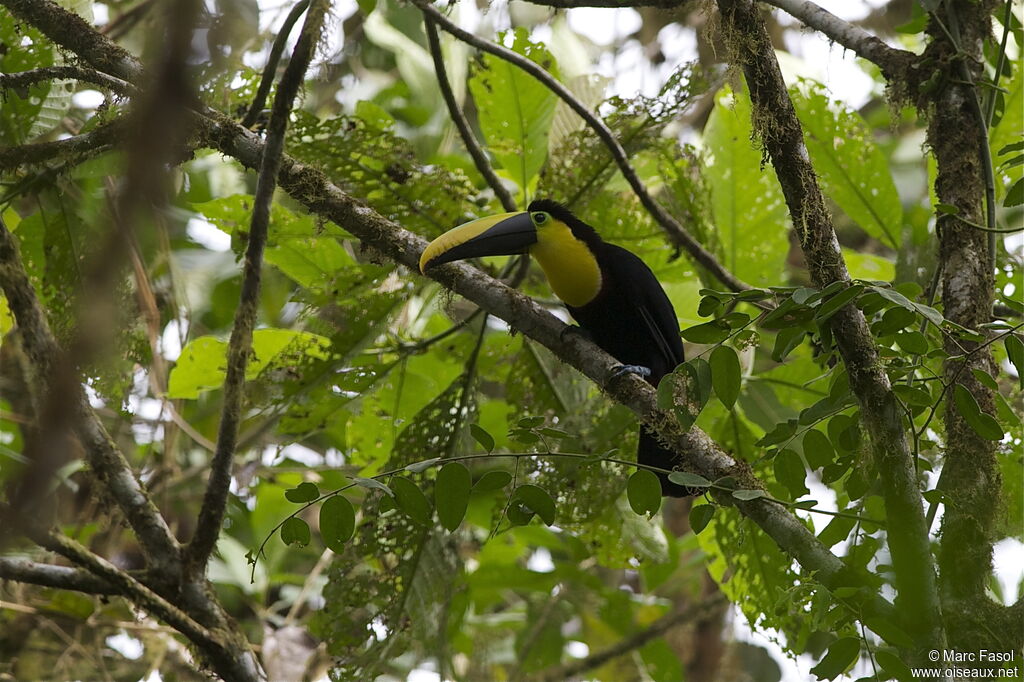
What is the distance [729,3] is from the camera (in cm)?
211

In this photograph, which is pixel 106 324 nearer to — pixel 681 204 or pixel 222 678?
pixel 222 678

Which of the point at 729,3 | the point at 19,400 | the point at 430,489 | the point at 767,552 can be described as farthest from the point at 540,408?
the point at 19,400

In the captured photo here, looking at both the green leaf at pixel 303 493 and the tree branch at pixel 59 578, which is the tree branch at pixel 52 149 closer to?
the tree branch at pixel 59 578

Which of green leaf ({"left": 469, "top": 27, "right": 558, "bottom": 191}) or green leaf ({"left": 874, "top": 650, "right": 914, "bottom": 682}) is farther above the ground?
green leaf ({"left": 469, "top": 27, "right": 558, "bottom": 191})

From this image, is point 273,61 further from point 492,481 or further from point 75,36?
point 492,481

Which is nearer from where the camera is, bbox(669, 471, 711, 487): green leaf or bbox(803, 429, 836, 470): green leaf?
bbox(669, 471, 711, 487): green leaf

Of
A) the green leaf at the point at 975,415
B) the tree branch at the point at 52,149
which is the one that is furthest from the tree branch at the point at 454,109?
the green leaf at the point at 975,415

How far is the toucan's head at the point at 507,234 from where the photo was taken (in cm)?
266

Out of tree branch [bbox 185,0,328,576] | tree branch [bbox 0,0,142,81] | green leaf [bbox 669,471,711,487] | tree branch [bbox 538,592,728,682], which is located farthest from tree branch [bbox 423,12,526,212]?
tree branch [bbox 538,592,728,682]

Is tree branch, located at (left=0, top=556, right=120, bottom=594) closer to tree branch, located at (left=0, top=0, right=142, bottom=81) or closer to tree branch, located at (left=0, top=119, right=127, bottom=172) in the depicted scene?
tree branch, located at (left=0, top=119, right=127, bottom=172)

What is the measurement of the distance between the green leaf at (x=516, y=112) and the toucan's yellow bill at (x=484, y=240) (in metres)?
0.20

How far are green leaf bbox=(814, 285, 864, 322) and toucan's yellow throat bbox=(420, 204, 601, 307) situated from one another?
121 cm

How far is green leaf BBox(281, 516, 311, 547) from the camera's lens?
5.97ft

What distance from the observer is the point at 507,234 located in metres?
3.03
